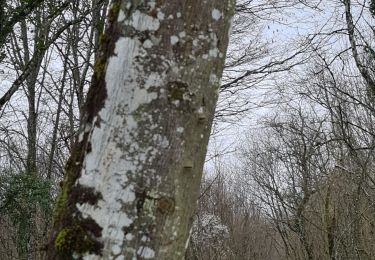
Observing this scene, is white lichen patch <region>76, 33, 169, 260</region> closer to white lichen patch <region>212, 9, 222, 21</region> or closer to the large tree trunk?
the large tree trunk

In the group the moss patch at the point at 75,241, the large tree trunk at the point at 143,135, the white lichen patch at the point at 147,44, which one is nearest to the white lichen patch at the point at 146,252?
the large tree trunk at the point at 143,135

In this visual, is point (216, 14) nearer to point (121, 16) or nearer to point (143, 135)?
point (121, 16)

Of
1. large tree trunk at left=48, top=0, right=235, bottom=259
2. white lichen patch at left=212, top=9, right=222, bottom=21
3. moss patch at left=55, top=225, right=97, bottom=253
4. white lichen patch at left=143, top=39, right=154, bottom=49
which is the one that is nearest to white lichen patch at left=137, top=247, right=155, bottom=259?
large tree trunk at left=48, top=0, right=235, bottom=259

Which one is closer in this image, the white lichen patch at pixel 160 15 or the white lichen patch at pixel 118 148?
the white lichen patch at pixel 118 148

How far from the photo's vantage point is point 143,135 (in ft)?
4.34

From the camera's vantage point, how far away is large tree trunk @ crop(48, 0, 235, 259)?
1.29 m

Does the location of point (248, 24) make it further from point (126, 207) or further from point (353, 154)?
point (126, 207)

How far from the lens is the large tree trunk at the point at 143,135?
1.29 m

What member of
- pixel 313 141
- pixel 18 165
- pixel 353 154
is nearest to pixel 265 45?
pixel 353 154

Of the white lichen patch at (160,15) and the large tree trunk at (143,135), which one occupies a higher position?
the white lichen patch at (160,15)

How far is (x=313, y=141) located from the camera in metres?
14.7

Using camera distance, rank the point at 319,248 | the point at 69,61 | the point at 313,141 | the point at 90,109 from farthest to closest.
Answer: the point at 313,141 < the point at 69,61 < the point at 319,248 < the point at 90,109

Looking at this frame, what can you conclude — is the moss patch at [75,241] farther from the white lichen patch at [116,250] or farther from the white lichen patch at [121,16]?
the white lichen patch at [121,16]

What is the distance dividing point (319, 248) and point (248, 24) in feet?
15.8
